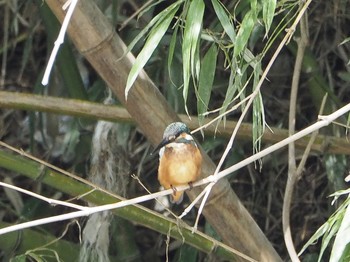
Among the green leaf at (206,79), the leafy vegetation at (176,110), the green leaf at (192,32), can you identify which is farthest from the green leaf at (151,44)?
the leafy vegetation at (176,110)

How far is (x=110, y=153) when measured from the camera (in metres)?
2.78

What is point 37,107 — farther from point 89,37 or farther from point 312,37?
point 312,37

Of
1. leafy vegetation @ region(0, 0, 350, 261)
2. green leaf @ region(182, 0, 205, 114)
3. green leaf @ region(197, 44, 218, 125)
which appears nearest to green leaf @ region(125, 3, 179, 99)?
green leaf @ region(182, 0, 205, 114)

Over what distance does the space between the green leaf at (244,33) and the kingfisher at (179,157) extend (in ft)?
0.81

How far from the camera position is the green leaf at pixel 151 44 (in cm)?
187

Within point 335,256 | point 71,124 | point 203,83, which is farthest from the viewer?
point 71,124

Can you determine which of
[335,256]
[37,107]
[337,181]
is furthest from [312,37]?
[335,256]

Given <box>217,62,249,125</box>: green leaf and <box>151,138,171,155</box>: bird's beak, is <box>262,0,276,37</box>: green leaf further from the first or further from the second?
<box>151,138,171,155</box>: bird's beak

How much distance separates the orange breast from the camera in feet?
6.74

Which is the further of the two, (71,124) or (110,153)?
(71,124)

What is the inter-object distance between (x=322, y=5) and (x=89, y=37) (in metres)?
1.19

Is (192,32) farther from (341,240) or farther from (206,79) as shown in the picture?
(341,240)

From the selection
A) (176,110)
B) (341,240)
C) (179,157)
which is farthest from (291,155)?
(341,240)

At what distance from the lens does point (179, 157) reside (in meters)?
2.07
